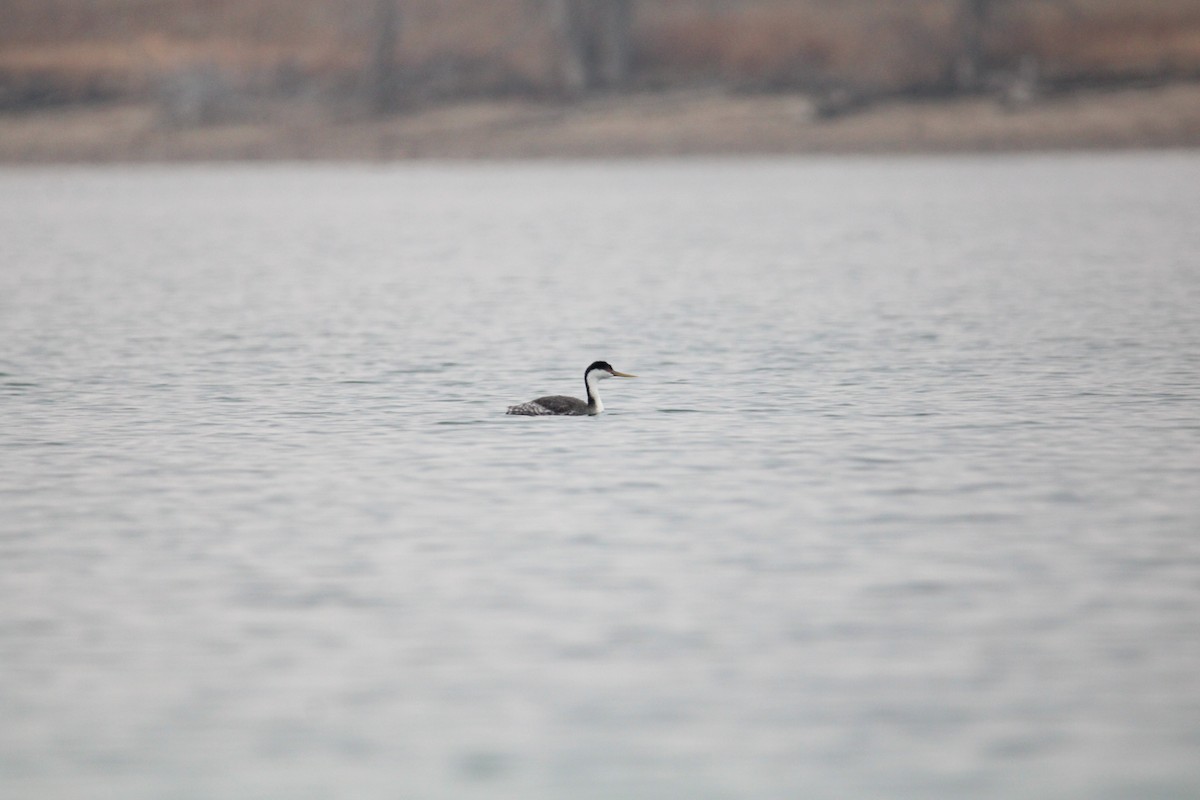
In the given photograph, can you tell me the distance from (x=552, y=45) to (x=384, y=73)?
414 inches

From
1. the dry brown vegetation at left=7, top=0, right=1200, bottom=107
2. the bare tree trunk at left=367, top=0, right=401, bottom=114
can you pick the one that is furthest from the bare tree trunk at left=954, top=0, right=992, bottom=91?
the bare tree trunk at left=367, top=0, right=401, bottom=114

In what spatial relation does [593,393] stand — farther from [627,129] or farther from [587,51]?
[587,51]

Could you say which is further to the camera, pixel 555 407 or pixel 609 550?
pixel 555 407

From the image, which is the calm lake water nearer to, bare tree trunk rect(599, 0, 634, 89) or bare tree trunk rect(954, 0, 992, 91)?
bare tree trunk rect(954, 0, 992, 91)

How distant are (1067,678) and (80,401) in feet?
43.7

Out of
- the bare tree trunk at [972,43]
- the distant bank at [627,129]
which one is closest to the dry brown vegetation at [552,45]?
the bare tree trunk at [972,43]

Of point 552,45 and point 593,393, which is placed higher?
point 552,45

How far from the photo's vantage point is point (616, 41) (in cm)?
9269

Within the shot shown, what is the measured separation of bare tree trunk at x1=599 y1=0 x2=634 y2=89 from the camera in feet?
301

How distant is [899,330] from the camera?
27.4m

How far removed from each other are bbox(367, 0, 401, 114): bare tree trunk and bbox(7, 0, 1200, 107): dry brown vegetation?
132 centimetres

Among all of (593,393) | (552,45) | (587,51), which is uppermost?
(552,45)

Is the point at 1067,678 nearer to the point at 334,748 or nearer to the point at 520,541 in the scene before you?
the point at 334,748

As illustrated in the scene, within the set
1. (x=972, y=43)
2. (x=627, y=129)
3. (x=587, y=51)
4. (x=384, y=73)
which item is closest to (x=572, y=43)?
(x=587, y=51)
